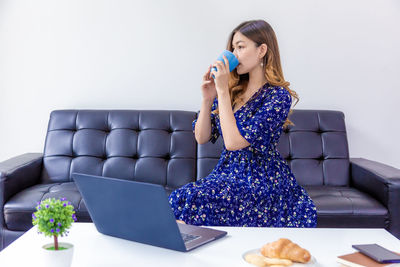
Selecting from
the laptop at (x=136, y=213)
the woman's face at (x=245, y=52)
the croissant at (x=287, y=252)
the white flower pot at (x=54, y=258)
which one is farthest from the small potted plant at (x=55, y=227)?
the woman's face at (x=245, y=52)

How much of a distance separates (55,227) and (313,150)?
1.88m

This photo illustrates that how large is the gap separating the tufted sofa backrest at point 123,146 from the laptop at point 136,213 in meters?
1.23

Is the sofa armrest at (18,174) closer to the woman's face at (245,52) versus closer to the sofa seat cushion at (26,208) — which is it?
the sofa seat cushion at (26,208)

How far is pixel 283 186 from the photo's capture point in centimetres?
172

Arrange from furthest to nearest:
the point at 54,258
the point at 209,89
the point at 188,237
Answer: the point at 209,89 → the point at 188,237 → the point at 54,258

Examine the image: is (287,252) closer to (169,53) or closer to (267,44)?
(267,44)

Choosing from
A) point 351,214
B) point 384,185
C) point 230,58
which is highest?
point 230,58

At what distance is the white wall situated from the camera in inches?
109

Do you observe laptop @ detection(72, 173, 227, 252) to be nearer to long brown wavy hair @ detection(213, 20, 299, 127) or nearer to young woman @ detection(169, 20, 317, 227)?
young woman @ detection(169, 20, 317, 227)

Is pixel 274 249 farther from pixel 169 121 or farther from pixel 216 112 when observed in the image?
pixel 169 121

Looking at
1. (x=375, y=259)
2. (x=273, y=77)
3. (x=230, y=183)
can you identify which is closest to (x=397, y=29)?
(x=273, y=77)

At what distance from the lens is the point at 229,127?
1.65 metres

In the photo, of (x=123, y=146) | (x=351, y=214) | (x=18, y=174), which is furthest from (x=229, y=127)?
(x=18, y=174)

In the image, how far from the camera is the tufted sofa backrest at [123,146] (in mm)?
2455
